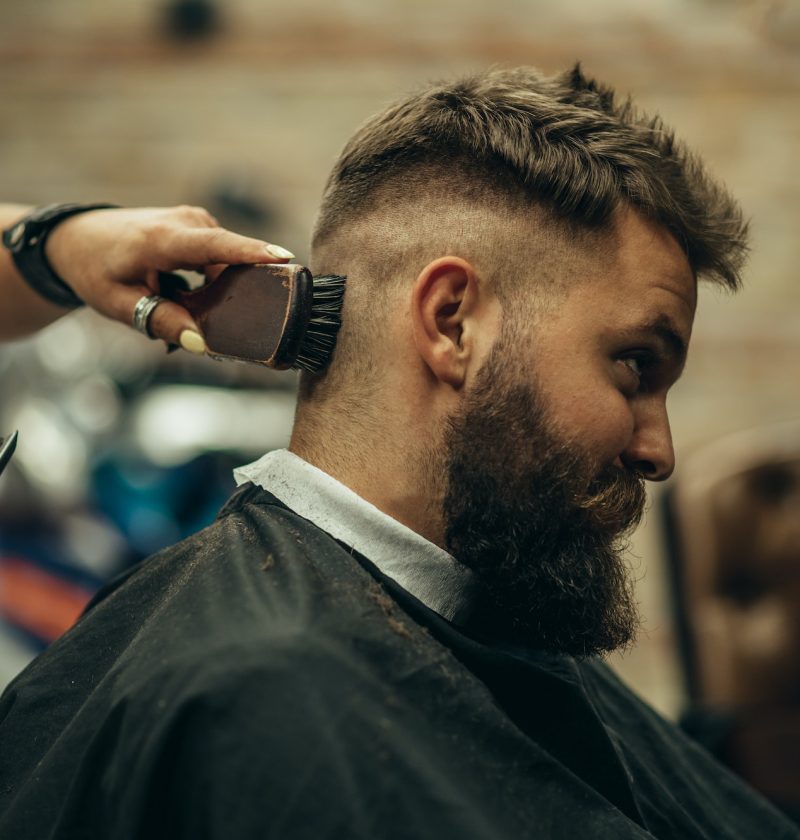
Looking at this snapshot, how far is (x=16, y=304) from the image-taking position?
154 cm

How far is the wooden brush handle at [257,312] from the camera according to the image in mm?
1122

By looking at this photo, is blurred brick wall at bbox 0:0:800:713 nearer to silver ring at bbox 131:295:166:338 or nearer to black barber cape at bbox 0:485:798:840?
silver ring at bbox 131:295:166:338

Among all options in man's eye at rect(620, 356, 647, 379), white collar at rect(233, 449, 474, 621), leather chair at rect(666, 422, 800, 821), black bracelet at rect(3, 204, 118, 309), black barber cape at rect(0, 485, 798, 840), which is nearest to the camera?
black barber cape at rect(0, 485, 798, 840)

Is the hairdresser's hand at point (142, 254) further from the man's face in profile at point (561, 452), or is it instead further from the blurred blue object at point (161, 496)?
the blurred blue object at point (161, 496)

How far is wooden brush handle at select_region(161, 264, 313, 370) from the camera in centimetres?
112

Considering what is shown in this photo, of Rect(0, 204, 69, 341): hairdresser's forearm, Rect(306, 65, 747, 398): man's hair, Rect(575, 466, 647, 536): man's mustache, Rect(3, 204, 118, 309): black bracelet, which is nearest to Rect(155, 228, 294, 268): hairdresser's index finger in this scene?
Rect(306, 65, 747, 398): man's hair

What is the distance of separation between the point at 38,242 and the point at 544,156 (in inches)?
31.6

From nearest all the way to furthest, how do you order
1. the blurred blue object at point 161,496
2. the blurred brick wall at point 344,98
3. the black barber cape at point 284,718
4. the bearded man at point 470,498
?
the black barber cape at point 284,718 → the bearded man at point 470,498 → the blurred blue object at point 161,496 → the blurred brick wall at point 344,98

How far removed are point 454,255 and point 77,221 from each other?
2.05 feet

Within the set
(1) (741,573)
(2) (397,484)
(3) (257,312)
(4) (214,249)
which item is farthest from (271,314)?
(1) (741,573)

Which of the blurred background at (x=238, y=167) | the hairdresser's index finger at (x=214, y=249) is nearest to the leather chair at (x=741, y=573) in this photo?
the blurred background at (x=238, y=167)

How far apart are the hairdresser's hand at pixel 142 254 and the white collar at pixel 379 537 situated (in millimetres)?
A: 257

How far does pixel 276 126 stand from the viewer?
3807mm

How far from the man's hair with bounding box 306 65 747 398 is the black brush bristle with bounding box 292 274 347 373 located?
0.02 m
